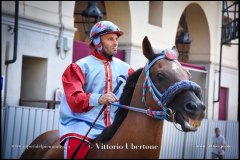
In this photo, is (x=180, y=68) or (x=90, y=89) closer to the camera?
(x=180, y=68)

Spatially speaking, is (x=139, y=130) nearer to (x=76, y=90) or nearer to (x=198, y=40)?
(x=76, y=90)

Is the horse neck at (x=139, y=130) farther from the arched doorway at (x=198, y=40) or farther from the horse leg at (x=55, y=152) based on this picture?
the arched doorway at (x=198, y=40)

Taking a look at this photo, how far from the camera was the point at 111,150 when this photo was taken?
16.1ft

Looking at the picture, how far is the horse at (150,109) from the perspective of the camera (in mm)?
4422

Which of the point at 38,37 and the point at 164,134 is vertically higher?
the point at 38,37

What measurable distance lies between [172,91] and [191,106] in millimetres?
241

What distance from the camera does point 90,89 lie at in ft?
17.7

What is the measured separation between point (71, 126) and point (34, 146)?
4.45 feet

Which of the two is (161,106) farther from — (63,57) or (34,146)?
(63,57)

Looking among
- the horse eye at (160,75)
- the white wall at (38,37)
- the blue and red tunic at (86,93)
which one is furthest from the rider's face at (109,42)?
the white wall at (38,37)

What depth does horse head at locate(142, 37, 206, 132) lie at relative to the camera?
14.2 ft

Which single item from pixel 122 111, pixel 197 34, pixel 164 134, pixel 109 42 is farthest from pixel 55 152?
pixel 197 34

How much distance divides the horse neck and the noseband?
0.25ft

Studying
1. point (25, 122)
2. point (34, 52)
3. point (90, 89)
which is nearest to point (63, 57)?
point (34, 52)
